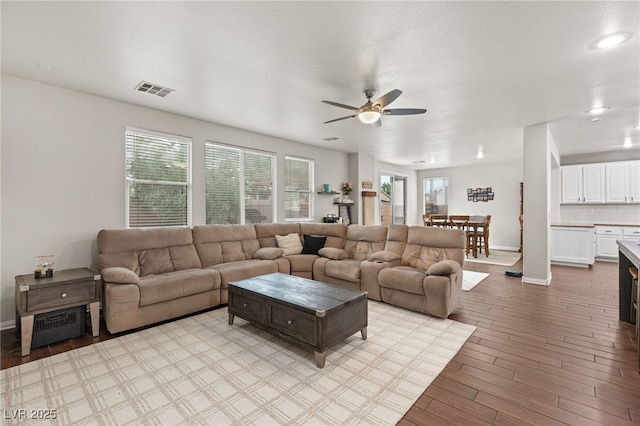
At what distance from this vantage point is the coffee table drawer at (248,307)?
2.83 m

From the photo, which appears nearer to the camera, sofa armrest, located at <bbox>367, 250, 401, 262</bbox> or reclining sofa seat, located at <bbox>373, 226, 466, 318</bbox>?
reclining sofa seat, located at <bbox>373, 226, 466, 318</bbox>

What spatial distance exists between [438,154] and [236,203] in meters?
5.41

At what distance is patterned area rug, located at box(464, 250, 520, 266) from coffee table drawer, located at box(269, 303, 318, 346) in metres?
5.94

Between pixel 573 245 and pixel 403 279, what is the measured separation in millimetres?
5199

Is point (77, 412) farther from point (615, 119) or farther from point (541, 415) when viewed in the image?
point (615, 119)

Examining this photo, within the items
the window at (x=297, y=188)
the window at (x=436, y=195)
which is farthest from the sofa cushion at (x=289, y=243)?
the window at (x=436, y=195)

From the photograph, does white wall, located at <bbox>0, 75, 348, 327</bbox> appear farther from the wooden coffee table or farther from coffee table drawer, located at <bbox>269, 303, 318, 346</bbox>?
coffee table drawer, located at <bbox>269, 303, 318, 346</bbox>

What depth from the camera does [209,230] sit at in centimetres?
441

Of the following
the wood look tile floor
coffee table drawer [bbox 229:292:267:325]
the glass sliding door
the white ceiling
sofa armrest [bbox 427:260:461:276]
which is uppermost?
the white ceiling

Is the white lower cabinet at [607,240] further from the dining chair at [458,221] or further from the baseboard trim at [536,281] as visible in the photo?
the baseboard trim at [536,281]

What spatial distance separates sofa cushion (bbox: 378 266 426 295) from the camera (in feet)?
11.5

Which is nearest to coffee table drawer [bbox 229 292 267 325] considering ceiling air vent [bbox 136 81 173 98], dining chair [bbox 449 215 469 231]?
ceiling air vent [bbox 136 81 173 98]

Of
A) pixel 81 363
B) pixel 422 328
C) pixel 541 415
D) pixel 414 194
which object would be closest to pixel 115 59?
pixel 81 363

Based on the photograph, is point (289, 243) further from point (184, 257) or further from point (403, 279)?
point (403, 279)
